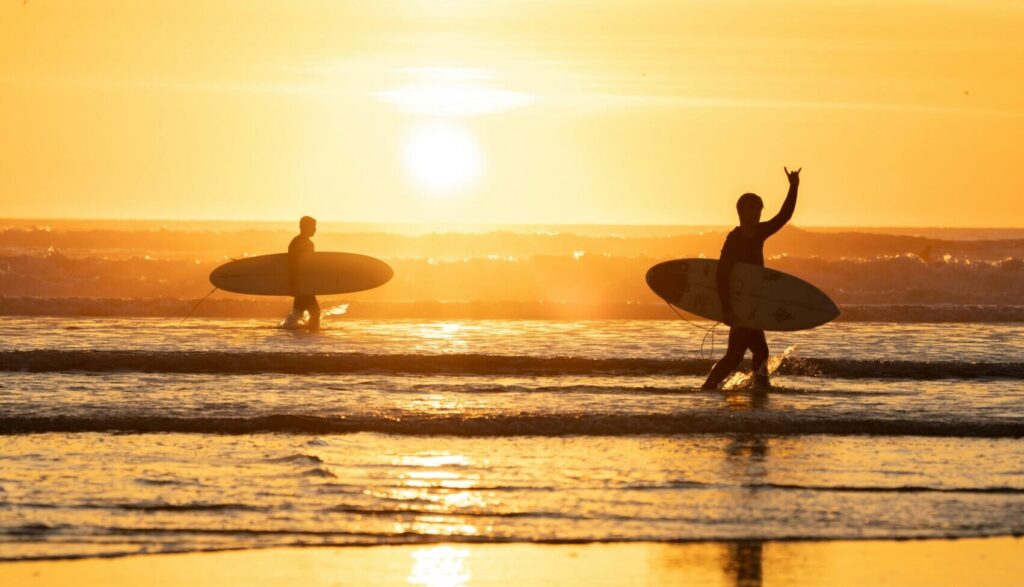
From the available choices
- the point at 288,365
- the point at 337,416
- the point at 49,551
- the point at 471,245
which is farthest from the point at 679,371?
the point at 471,245

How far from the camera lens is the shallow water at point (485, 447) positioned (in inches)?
287

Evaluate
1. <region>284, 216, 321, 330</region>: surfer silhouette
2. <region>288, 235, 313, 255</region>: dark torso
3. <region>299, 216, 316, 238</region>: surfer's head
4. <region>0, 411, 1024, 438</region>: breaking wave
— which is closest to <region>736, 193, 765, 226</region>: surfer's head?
<region>0, 411, 1024, 438</region>: breaking wave

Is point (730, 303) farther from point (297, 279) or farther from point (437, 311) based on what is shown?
point (437, 311)

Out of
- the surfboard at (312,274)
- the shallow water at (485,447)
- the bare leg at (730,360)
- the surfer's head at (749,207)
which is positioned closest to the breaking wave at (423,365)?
the shallow water at (485,447)

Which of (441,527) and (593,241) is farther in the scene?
(593,241)

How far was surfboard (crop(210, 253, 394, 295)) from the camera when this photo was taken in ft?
72.5

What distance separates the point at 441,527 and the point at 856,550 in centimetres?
212

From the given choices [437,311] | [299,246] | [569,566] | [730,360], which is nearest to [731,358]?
[730,360]

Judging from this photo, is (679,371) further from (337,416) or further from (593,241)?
(593,241)

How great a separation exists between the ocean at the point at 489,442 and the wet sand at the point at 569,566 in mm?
168

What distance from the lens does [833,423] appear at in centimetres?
1066

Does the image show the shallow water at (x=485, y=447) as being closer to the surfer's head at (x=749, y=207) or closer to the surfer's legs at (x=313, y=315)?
the surfer's head at (x=749, y=207)

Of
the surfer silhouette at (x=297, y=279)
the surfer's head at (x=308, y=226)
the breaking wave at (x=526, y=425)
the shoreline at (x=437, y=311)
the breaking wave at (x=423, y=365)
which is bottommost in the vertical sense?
→ the breaking wave at (x=526, y=425)

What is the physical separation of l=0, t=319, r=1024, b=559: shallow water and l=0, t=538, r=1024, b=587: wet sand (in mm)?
190
